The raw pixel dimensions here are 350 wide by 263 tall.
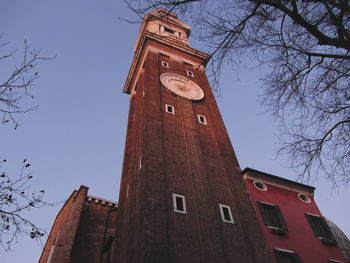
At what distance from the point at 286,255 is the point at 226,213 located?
136 inches

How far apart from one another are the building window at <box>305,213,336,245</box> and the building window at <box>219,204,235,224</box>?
535 cm

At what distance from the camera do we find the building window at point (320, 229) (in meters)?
15.2

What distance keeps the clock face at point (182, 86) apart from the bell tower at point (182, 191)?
115 millimetres

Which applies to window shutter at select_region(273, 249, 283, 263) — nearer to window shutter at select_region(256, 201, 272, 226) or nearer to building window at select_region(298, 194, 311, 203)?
window shutter at select_region(256, 201, 272, 226)

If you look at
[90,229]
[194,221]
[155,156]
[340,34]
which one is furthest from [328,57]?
[90,229]

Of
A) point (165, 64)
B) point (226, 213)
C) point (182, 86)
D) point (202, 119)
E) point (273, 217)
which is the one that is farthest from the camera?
point (165, 64)

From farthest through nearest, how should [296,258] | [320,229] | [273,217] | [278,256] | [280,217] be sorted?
[320,229] < [273,217] < [280,217] < [296,258] < [278,256]

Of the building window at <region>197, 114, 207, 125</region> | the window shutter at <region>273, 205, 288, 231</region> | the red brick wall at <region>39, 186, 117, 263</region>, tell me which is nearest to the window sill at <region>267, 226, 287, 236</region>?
the window shutter at <region>273, 205, 288, 231</region>

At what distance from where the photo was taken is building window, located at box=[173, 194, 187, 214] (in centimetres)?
1280

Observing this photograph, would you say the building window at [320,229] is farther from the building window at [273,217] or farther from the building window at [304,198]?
the building window at [273,217]

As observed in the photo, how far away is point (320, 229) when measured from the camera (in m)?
16.2

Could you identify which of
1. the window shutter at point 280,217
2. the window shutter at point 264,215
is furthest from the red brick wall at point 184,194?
the window shutter at point 280,217

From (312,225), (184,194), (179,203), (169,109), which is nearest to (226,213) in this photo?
(184,194)

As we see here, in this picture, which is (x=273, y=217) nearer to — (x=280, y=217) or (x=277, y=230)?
(x=280, y=217)
